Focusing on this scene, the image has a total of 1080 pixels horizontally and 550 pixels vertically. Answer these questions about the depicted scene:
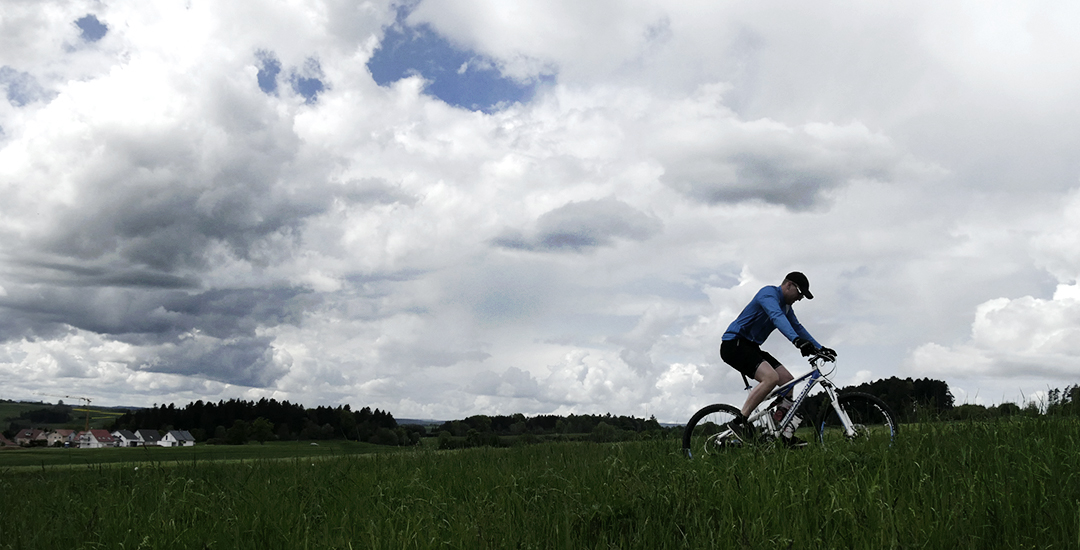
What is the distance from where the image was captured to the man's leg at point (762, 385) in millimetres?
8789

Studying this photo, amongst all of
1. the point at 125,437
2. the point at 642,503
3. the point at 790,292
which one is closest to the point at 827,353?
the point at 790,292

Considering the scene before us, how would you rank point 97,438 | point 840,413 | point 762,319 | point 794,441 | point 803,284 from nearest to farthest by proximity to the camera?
point 794,441 < point 840,413 < point 803,284 < point 762,319 < point 97,438

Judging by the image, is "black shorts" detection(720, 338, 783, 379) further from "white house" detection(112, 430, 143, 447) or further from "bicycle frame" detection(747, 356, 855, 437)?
"white house" detection(112, 430, 143, 447)

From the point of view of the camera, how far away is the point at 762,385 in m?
8.81

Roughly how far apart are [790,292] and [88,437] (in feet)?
481

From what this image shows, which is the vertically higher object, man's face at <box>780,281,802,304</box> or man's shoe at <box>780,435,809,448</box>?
man's face at <box>780,281,802,304</box>

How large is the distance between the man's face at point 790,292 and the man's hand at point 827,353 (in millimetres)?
789

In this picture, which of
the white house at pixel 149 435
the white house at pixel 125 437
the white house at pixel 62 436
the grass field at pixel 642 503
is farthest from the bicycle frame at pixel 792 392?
the white house at pixel 62 436

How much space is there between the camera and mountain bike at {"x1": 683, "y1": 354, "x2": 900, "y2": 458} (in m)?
7.77

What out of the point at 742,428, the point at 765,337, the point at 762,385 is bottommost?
the point at 742,428

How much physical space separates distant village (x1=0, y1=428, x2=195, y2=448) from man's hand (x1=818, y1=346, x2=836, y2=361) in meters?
114

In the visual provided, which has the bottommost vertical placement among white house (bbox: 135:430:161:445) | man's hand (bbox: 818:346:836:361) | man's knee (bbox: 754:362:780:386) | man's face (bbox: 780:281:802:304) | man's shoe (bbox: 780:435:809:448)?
white house (bbox: 135:430:161:445)

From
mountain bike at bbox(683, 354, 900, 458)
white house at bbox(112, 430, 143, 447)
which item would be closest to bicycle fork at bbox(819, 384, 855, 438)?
mountain bike at bbox(683, 354, 900, 458)

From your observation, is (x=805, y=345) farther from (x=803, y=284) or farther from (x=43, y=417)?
(x=43, y=417)
